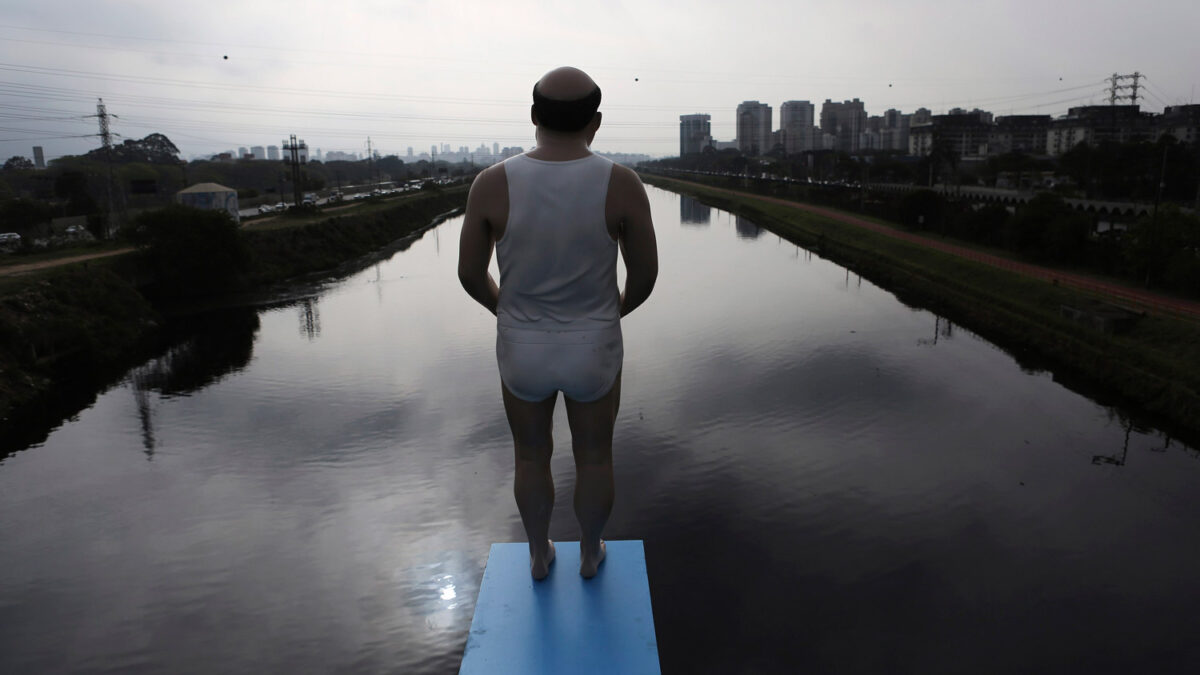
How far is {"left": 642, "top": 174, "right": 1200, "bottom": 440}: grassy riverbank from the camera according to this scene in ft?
46.6

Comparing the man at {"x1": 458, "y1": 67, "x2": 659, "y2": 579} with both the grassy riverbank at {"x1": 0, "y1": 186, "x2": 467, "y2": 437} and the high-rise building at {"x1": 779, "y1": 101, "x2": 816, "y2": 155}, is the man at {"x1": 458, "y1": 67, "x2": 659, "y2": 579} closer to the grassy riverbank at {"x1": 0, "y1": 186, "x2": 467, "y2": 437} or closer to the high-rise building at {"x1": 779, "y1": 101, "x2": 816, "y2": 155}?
the grassy riverbank at {"x1": 0, "y1": 186, "x2": 467, "y2": 437}

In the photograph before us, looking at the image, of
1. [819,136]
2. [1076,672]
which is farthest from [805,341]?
[819,136]

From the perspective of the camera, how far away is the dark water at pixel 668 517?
7648 mm

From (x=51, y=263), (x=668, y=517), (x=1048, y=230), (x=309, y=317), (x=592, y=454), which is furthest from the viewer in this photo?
(x=1048, y=230)

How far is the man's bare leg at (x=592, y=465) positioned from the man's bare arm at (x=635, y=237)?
417mm

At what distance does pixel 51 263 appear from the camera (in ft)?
70.7

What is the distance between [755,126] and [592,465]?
6753 inches

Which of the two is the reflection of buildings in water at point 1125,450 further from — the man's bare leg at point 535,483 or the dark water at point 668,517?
the man's bare leg at point 535,483

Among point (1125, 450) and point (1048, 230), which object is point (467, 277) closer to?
point (1125, 450)

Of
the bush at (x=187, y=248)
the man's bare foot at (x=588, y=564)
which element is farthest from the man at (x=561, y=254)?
the bush at (x=187, y=248)

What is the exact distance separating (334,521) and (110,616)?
2.50m

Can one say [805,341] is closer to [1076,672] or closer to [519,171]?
[1076,672]

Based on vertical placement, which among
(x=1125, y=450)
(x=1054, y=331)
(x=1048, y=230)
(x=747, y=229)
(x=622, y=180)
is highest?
(x=622, y=180)

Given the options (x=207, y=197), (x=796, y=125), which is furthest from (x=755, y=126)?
(x=207, y=197)
